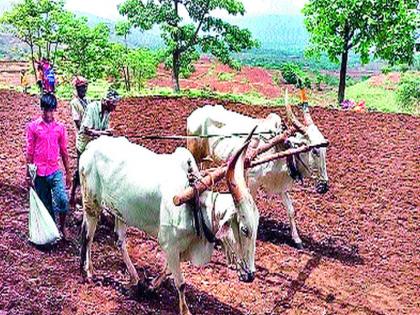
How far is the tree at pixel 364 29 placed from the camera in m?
19.0

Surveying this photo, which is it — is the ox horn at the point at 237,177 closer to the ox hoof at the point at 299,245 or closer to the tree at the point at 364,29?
the ox hoof at the point at 299,245

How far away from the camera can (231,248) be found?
491 cm

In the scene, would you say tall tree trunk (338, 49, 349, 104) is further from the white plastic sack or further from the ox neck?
the ox neck

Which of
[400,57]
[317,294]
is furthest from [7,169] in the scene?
[400,57]

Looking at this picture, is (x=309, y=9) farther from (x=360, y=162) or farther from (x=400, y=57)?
(x=360, y=162)

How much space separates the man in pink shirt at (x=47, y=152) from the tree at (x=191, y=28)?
55.2 ft

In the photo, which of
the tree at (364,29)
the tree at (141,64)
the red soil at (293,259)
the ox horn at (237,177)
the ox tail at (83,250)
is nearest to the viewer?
the ox horn at (237,177)

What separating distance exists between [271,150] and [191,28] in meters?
17.1

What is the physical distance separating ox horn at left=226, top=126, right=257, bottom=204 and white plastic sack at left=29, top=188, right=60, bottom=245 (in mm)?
2600

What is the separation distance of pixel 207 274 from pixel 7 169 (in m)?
4.71

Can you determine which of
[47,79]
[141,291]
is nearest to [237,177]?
[141,291]

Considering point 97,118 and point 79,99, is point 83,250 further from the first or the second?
point 79,99

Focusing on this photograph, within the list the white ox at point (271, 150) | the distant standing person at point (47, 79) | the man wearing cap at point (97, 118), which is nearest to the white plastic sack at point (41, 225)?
the man wearing cap at point (97, 118)

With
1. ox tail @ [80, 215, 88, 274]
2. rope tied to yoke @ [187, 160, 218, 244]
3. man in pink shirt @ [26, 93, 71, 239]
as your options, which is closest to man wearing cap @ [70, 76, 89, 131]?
man in pink shirt @ [26, 93, 71, 239]
